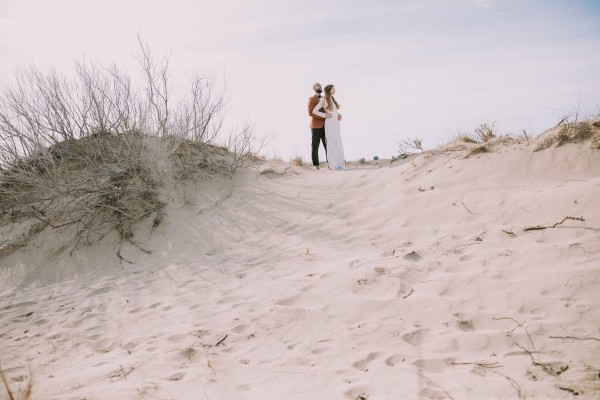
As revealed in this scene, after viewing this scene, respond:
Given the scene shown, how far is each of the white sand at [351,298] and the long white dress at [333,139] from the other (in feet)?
6.74

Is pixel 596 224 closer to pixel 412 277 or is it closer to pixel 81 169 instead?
pixel 412 277

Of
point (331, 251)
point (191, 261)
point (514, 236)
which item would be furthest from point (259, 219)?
point (514, 236)

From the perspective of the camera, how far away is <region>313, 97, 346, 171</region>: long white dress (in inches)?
326

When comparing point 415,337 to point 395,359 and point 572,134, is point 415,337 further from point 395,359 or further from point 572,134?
point 572,134

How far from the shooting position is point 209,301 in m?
4.03

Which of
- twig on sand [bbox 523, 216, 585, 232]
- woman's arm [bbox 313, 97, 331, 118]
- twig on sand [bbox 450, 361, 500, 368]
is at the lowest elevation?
twig on sand [bbox 450, 361, 500, 368]

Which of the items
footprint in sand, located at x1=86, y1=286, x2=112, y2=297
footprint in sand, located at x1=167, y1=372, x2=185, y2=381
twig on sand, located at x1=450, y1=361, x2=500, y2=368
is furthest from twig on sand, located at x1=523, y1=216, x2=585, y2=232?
footprint in sand, located at x1=86, y1=286, x2=112, y2=297

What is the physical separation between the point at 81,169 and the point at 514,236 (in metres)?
6.61

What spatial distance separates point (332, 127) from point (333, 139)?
0.79 feet

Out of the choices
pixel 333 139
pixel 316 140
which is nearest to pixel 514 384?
pixel 333 139

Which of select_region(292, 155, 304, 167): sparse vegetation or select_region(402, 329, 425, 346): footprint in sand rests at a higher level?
select_region(292, 155, 304, 167): sparse vegetation

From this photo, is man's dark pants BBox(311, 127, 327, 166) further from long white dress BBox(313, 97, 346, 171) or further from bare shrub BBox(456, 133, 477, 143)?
bare shrub BBox(456, 133, 477, 143)

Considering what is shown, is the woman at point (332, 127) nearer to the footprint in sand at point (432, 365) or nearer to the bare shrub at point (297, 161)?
the bare shrub at point (297, 161)

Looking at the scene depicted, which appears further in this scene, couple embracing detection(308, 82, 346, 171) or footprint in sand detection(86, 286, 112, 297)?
couple embracing detection(308, 82, 346, 171)
